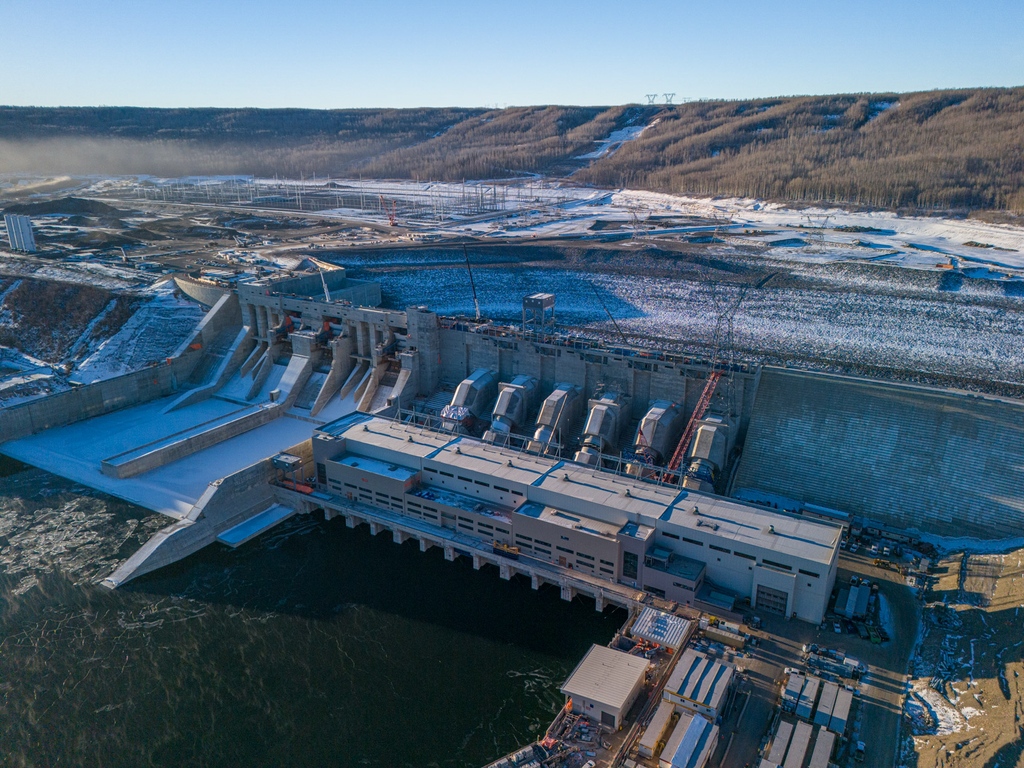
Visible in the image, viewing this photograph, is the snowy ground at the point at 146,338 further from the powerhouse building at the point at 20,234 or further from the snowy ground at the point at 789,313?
the powerhouse building at the point at 20,234

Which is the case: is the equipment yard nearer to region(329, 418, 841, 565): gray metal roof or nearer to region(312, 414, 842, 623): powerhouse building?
region(312, 414, 842, 623): powerhouse building

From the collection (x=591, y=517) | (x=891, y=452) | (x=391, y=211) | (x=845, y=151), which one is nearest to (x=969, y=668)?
(x=891, y=452)

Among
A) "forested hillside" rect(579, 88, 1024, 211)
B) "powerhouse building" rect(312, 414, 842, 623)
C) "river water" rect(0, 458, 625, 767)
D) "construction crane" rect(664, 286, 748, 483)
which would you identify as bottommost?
"river water" rect(0, 458, 625, 767)

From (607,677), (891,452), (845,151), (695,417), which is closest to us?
(607,677)

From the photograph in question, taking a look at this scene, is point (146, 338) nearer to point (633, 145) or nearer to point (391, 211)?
point (391, 211)

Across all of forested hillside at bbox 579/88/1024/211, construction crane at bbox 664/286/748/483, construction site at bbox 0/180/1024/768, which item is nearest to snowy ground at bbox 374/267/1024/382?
construction site at bbox 0/180/1024/768

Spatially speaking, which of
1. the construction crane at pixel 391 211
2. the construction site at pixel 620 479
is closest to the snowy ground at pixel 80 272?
the construction site at pixel 620 479

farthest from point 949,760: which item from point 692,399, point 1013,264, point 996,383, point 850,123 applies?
point 850,123
